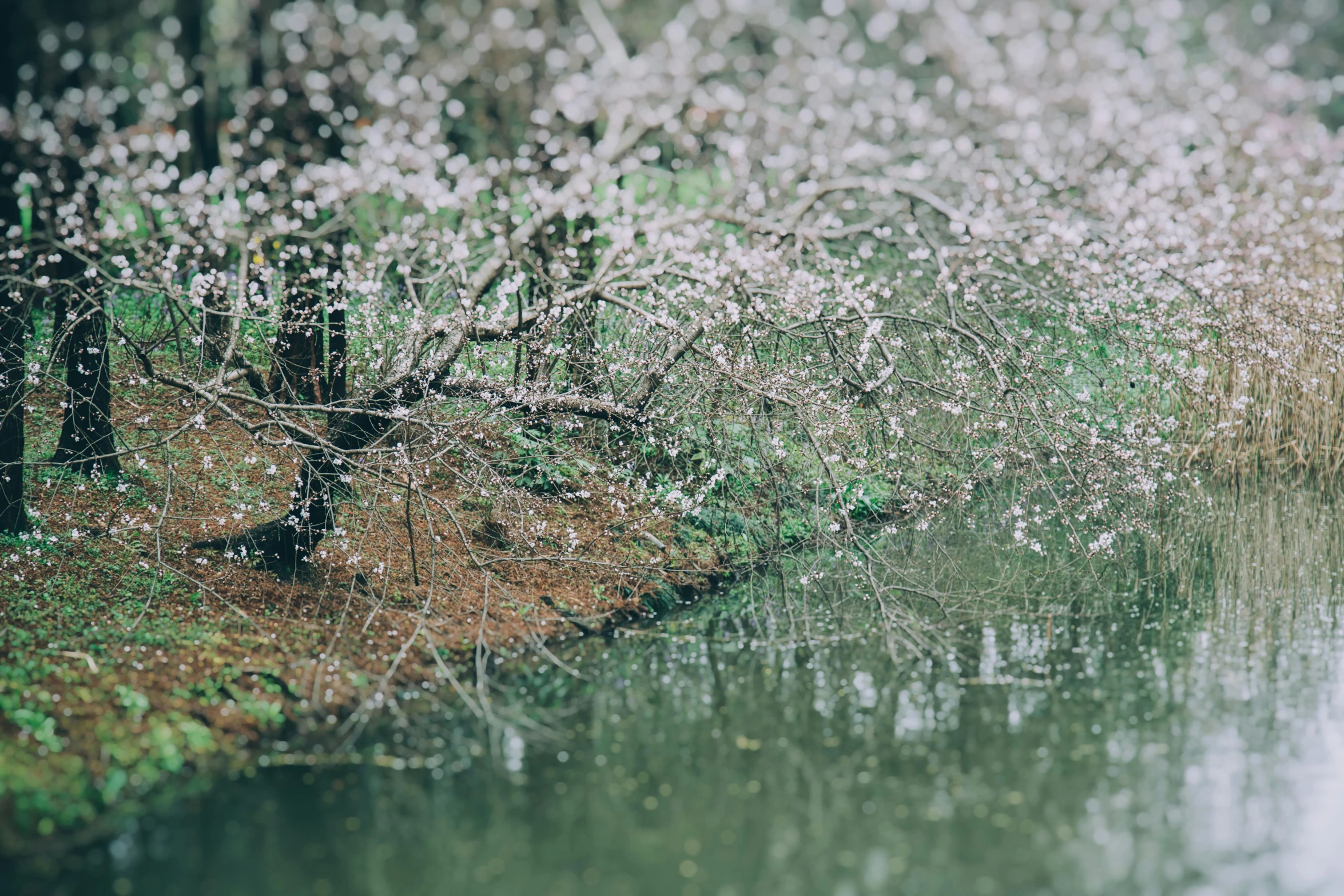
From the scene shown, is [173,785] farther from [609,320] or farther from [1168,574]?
[1168,574]

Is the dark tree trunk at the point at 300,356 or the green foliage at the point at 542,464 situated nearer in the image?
the dark tree trunk at the point at 300,356

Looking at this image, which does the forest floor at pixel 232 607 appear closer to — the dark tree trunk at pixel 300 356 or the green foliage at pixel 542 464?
the green foliage at pixel 542 464

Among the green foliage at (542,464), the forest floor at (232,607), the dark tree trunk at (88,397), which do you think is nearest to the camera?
the forest floor at (232,607)

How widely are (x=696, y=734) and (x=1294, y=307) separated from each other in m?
6.96

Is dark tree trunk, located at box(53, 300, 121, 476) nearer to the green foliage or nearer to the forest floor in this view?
the forest floor

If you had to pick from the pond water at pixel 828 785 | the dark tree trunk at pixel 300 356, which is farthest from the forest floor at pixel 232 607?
the dark tree trunk at pixel 300 356

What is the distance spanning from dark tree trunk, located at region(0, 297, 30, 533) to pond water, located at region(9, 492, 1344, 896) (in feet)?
13.9

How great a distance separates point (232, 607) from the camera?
25.7 feet

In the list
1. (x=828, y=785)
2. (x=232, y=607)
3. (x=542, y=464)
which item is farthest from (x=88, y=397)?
(x=828, y=785)

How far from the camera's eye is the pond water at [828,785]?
15.7ft

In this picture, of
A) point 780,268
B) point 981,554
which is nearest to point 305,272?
point 780,268

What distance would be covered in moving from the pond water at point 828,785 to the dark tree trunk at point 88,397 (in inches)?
169

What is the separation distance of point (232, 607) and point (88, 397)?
2.73 m

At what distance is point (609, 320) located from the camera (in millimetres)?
10148
